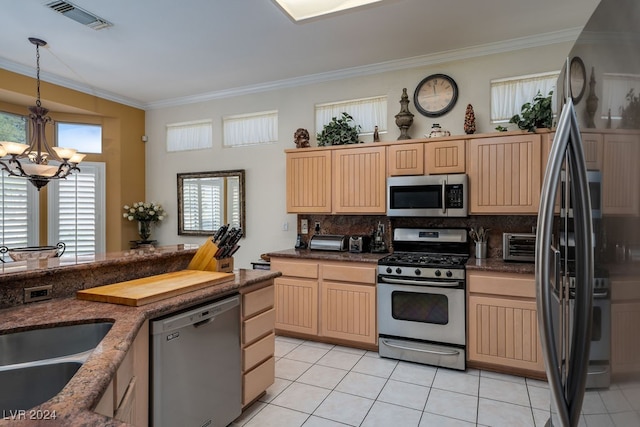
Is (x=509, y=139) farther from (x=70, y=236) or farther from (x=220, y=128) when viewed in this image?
(x=70, y=236)

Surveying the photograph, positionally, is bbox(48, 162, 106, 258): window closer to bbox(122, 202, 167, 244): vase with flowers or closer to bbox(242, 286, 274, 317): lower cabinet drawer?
bbox(122, 202, 167, 244): vase with flowers

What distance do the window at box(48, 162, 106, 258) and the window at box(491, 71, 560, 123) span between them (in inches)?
202

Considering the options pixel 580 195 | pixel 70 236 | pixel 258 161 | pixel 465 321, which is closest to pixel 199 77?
pixel 258 161

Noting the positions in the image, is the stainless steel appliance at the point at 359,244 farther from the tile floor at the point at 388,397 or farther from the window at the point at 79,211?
the window at the point at 79,211

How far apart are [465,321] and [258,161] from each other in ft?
10.2

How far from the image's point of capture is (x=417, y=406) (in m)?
2.52

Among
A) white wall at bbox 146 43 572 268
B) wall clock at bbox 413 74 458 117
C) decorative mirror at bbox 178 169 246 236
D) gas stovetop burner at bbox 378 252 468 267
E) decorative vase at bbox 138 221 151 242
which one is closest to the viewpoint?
gas stovetop burner at bbox 378 252 468 267

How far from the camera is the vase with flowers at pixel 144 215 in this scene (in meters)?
5.17

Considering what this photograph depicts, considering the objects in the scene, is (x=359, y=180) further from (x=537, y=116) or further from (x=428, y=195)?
(x=537, y=116)

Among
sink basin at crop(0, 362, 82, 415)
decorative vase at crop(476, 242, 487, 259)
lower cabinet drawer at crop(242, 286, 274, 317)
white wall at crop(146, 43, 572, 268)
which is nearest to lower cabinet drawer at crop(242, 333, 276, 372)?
lower cabinet drawer at crop(242, 286, 274, 317)

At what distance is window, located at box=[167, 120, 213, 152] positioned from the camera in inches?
200

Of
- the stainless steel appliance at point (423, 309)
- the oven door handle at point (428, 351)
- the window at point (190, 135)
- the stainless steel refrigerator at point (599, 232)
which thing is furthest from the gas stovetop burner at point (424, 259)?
the window at point (190, 135)

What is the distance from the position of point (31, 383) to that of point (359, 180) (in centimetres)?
307

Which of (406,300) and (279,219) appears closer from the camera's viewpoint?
(406,300)
